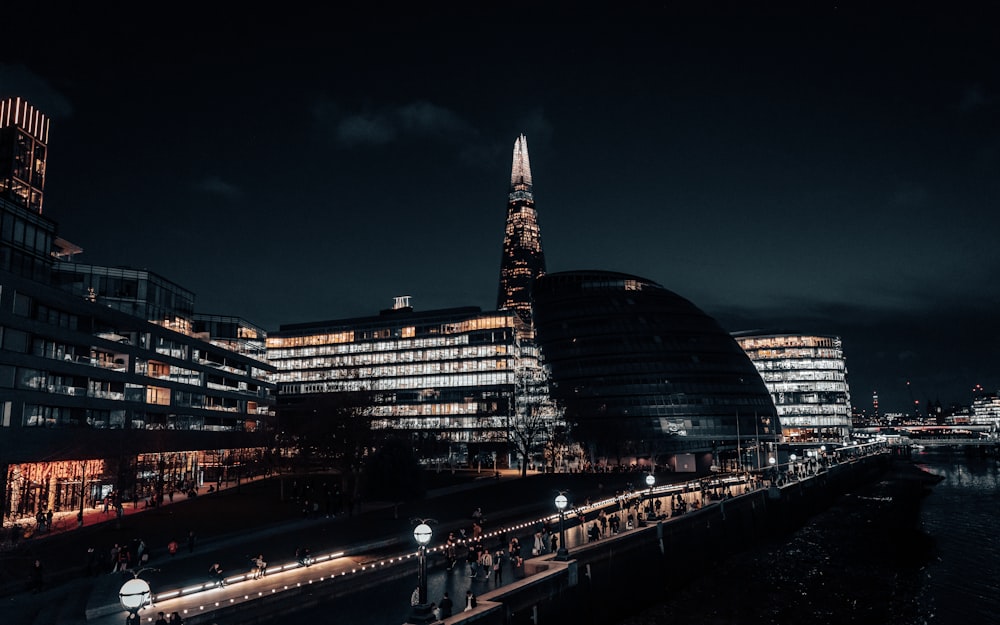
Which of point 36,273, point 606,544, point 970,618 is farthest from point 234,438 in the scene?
point 970,618

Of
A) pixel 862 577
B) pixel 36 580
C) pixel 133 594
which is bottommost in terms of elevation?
pixel 862 577

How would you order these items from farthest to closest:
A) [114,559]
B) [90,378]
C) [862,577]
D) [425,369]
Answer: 1. [425,369]
2. [90,378]
3. [862,577]
4. [114,559]

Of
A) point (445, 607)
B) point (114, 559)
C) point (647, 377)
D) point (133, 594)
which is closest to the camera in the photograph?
point (133, 594)

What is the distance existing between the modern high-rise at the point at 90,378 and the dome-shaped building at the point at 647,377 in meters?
59.6

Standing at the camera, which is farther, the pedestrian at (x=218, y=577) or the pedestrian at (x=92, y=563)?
the pedestrian at (x=92, y=563)

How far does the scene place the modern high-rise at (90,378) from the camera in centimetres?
5359

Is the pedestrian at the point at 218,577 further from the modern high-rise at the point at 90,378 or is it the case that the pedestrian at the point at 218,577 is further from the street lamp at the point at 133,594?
the modern high-rise at the point at 90,378

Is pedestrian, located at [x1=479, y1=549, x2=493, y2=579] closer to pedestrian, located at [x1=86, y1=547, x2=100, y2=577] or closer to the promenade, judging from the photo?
the promenade

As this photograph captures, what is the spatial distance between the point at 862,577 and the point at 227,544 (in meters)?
46.2

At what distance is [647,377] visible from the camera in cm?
13075

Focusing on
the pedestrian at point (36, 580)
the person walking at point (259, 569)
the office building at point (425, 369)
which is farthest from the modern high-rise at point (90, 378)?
the office building at point (425, 369)

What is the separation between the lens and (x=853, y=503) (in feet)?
323

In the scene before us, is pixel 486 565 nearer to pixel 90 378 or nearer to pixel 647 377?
pixel 90 378

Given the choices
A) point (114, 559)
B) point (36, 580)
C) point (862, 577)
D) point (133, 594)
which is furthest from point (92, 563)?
point (862, 577)
